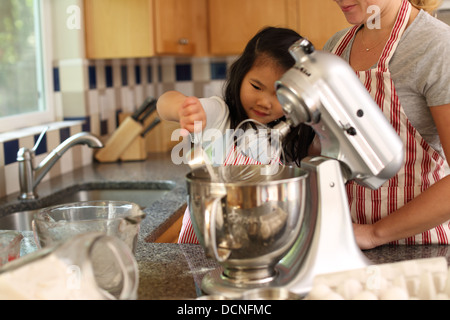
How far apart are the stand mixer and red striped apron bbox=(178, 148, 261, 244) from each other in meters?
0.40

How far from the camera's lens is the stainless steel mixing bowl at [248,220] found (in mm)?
849

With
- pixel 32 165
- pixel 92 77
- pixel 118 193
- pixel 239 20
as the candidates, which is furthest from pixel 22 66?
pixel 239 20

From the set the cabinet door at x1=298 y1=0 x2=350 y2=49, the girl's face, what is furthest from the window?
the cabinet door at x1=298 y1=0 x2=350 y2=49

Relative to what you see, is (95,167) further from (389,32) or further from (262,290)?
(262,290)

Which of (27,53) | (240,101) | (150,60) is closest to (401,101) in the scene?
(240,101)

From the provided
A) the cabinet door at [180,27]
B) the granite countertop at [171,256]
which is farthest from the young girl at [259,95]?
the cabinet door at [180,27]

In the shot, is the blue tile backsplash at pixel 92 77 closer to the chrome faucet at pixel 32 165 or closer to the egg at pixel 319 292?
the chrome faucet at pixel 32 165

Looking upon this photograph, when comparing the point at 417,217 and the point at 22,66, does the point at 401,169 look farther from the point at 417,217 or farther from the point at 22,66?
the point at 22,66

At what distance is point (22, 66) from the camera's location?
228 centimetres

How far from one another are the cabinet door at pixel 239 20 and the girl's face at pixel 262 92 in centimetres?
163

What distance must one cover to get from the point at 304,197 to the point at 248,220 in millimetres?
106

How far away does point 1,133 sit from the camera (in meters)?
2.07

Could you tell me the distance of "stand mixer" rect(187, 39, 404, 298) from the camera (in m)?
0.86
